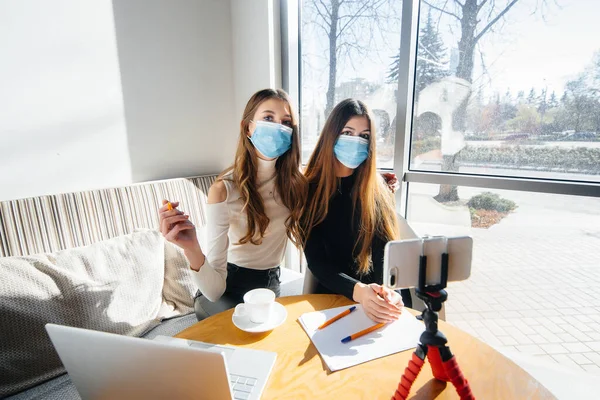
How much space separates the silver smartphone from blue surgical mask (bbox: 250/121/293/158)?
784 millimetres

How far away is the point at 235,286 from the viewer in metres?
1.29

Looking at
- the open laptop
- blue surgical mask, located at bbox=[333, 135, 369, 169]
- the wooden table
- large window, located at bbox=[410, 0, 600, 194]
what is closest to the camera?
the open laptop

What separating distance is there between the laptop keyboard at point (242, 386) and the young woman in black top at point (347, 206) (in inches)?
21.1

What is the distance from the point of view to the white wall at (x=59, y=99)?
1.36m

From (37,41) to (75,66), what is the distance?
160 mm

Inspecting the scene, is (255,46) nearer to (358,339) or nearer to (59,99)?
(59,99)

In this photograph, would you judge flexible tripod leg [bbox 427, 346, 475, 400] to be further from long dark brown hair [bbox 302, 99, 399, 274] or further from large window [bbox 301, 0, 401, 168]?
large window [bbox 301, 0, 401, 168]

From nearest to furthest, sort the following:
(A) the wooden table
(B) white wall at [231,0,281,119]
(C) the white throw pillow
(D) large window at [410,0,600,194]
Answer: (A) the wooden table, (C) the white throw pillow, (D) large window at [410,0,600,194], (B) white wall at [231,0,281,119]

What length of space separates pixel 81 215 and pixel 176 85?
0.98 metres

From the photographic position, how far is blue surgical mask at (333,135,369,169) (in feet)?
3.90

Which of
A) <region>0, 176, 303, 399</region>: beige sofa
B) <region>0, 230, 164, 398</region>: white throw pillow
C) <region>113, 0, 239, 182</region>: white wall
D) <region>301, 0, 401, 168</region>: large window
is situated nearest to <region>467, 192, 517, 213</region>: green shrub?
<region>301, 0, 401, 168</region>: large window

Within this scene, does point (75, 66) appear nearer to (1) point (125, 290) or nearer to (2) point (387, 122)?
(1) point (125, 290)

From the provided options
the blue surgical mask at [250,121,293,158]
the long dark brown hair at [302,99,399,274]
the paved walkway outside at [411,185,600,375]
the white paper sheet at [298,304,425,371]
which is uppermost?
the blue surgical mask at [250,121,293,158]

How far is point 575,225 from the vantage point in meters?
1.64
